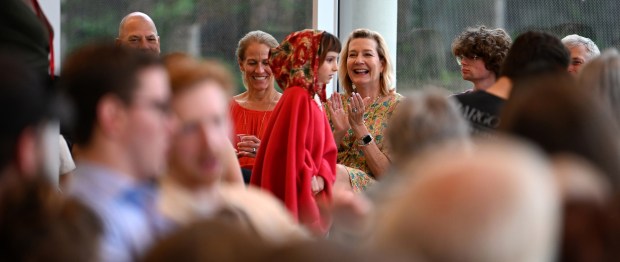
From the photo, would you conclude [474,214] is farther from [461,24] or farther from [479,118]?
[461,24]

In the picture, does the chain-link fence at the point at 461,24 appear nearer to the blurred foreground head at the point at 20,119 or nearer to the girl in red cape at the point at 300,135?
the girl in red cape at the point at 300,135

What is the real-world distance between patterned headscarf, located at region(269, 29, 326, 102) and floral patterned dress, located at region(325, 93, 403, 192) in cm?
44

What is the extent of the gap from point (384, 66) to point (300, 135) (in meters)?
1.21

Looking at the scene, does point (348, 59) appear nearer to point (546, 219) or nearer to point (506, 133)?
point (506, 133)

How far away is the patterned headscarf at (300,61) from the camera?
3.88 m

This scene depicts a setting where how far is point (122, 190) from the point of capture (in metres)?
1.50

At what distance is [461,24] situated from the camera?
5621 millimetres

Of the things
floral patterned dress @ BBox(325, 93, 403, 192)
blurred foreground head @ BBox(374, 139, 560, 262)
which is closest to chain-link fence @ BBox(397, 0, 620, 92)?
floral patterned dress @ BBox(325, 93, 403, 192)

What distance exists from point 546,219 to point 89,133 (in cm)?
93

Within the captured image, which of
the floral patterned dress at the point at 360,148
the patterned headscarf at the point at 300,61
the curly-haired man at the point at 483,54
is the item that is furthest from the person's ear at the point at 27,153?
the curly-haired man at the point at 483,54

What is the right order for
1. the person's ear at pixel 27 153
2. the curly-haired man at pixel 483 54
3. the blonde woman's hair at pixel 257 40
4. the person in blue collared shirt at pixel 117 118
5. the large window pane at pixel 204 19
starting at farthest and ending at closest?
the large window pane at pixel 204 19 → the blonde woman's hair at pixel 257 40 → the curly-haired man at pixel 483 54 → the person in blue collared shirt at pixel 117 118 → the person's ear at pixel 27 153

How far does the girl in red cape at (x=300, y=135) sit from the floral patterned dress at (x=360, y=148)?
0.35m

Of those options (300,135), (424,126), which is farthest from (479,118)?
(300,135)

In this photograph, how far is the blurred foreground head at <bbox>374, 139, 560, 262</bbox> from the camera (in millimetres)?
773
